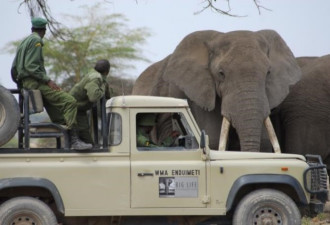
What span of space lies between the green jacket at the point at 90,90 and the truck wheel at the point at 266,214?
1970 mm

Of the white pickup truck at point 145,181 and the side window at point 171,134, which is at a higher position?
the side window at point 171,134

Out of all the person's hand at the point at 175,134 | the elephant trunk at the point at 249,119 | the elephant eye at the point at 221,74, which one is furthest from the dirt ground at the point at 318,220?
the person's hand at the point at 175,134

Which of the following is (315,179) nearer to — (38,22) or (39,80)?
(39,80)

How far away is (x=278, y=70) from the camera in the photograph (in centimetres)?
1647

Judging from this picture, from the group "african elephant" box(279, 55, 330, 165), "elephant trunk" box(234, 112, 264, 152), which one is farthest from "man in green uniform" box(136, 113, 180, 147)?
"african elephant" box(279, 55, 330, 165)

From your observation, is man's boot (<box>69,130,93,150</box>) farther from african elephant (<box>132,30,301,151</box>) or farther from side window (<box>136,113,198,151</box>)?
african elephant (<box>132,30,301,151</box>)

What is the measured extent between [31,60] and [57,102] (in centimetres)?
54

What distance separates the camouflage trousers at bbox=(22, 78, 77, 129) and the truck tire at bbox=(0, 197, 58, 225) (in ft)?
3.18

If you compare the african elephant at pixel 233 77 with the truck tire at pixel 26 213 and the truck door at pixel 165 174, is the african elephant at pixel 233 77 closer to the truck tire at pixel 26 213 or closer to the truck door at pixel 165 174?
the truck door at pixel 165 174

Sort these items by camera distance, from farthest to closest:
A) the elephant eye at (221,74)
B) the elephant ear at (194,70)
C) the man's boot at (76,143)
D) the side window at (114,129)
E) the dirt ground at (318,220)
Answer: the elephant ear at (194,70) → the elephant eye at (221,74) → the dirt ground at (318,220) → the side window at (114,129) → the man's boot at (76,143)

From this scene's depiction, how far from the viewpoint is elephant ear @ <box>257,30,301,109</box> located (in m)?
16.0

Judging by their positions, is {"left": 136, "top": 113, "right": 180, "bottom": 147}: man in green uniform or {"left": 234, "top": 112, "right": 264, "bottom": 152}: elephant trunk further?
{"left": 234, "top": 112, "right": 264, "bottom": 152}: elephant trunk

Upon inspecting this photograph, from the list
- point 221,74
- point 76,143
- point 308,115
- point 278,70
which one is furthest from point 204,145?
point 308,115

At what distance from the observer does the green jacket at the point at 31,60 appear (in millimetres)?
10805
